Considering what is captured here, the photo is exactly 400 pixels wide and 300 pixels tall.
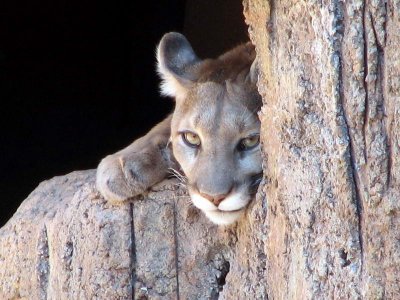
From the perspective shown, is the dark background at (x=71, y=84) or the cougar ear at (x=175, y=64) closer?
the cougar ear at (x=175, y=64)

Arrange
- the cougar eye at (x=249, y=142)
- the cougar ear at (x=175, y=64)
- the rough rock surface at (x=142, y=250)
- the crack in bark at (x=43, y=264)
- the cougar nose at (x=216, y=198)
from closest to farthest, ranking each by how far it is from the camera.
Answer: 1. the cougar nose at (x=216, y=198)
2. the cougar eye at (x=249, y=142)
3. the rough rock surface at (x=142, y=250)
4. the cougar ear at (x=175, y=64)
5. the crack in bark at (x=43, y=264)

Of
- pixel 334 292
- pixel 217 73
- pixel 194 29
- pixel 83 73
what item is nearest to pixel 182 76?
pixel 217 73

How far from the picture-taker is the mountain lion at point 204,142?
9.67 ft

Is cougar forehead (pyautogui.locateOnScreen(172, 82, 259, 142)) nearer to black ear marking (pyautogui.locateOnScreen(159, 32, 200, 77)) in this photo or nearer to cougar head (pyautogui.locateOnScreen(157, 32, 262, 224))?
cougar head (pyautogui.locateOnScreen(157, 32, 262, 224))

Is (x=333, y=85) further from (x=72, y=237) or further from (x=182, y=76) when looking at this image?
(x=72, y=237)

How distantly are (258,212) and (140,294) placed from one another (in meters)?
0.69

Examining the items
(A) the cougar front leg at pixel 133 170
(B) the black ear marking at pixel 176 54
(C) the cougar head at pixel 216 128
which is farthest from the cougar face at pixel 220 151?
(B) the black ear marking at pixel 176 54

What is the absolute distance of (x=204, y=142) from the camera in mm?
3082

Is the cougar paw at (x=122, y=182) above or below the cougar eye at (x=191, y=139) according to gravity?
below

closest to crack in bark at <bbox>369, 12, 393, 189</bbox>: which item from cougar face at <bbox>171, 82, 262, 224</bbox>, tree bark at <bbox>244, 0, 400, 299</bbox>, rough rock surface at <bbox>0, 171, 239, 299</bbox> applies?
tree bark at <bbox>244, 0, 400, 299</bbox>

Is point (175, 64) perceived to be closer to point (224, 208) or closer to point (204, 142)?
point (204, 142)

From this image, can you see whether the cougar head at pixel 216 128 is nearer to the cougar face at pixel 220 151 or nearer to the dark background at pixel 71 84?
the cougar face at pixel 220 151

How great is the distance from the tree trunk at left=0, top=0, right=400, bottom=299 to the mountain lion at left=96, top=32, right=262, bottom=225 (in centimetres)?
8

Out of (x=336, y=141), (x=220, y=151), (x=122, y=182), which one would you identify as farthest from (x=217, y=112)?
(x=336, y=141)
